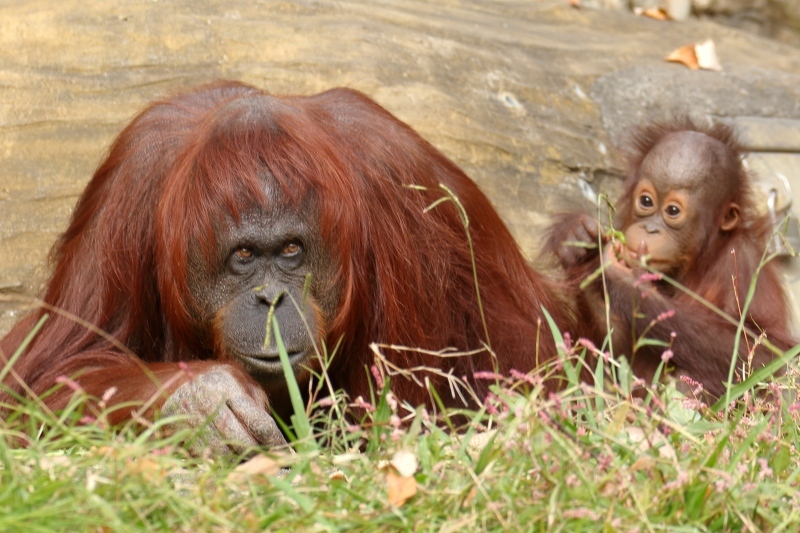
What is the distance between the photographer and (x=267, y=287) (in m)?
2.82

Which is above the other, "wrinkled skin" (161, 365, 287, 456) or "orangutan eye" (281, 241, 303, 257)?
"orangutan eye" (281, 241, 303, 257)

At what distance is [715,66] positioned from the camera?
237 inches

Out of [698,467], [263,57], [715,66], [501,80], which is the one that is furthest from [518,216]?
[698,467]

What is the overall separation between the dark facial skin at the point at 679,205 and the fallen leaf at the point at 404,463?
2.08m

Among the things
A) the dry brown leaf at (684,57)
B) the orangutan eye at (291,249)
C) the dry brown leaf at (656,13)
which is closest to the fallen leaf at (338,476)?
the orangutan eye at (291,249)

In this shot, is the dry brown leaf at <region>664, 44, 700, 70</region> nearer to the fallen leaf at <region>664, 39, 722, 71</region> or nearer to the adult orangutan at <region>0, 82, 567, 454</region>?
the fallen leaf at <region>664, 39, 722, 71</region>

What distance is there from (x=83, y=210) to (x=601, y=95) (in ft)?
10.1

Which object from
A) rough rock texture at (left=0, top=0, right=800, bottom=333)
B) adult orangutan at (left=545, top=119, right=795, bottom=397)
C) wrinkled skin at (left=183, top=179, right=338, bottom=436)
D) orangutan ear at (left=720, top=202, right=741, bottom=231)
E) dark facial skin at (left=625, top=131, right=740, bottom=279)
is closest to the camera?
wrinkled skin at (left=183, top=179, right=338, bottom=436)

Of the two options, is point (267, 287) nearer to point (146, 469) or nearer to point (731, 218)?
point (146, 469)

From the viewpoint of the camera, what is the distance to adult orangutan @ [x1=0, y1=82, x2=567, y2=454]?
9.32 feet

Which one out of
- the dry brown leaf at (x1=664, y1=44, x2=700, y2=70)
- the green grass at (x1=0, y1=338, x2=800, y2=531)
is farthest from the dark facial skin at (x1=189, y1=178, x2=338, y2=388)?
the dry brown leaf at (x1=664, y1=44, x2=700, y2=70)

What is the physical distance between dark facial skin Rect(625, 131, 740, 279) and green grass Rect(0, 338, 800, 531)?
1800 mm

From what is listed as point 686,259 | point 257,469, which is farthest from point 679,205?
point 257,469

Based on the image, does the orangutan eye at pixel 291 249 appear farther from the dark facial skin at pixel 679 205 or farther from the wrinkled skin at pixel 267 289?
the dark facial skin at pixel 679 205
